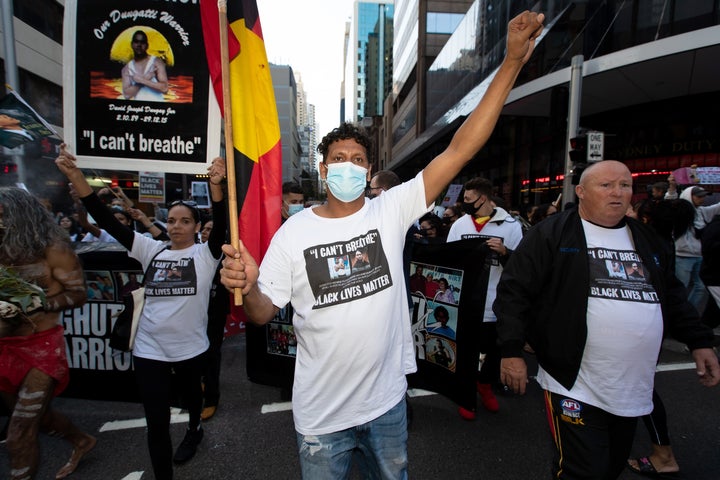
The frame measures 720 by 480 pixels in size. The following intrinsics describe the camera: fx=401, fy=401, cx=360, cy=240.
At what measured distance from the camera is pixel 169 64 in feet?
8.19

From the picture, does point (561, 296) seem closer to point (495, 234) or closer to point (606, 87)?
point (495, 234)

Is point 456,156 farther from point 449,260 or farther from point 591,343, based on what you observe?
point 449,260

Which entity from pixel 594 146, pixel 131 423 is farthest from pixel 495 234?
pixel 594 146

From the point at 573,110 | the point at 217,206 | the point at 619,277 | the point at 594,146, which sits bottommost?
the point at 619,277

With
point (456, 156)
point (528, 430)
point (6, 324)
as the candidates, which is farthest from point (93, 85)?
point (528, 430)

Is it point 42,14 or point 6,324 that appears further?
point 42,14

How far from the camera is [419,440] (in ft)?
11.2

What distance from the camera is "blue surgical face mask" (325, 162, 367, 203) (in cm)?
187

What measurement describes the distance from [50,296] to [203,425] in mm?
1825

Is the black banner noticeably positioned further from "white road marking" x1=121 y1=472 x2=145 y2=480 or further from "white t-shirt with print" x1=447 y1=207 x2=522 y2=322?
"white t-shirt with print" x1=447 y1=207 x2=522 y2=322

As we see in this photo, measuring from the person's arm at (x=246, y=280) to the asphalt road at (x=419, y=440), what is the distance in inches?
76.9

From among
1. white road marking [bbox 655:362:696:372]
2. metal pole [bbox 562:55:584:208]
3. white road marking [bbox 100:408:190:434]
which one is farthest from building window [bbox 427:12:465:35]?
white road marking [bbox 100:408:190:434]

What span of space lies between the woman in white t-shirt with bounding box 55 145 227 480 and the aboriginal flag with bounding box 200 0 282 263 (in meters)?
0.63

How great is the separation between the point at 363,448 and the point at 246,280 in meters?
0.99
